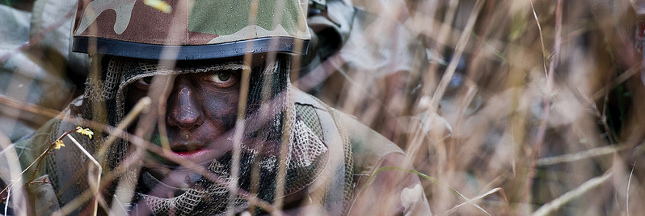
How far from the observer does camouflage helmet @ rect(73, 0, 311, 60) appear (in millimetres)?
1593

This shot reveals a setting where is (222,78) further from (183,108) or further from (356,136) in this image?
(356,136)

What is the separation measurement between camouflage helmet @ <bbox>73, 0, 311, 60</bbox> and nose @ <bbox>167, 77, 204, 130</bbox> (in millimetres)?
104

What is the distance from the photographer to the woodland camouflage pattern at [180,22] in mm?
1598

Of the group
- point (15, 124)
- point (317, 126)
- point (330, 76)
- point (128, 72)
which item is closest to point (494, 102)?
point (330, 76)

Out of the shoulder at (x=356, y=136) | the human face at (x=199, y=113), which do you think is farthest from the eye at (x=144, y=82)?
the shoulder at (x=356, y=136)

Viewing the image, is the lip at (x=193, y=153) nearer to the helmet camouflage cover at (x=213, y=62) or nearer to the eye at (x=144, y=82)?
the helmet camouflage cover at (x=213, y=62)

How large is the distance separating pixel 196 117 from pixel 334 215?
554 millimetres

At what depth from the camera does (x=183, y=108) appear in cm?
161

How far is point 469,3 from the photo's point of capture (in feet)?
9.64

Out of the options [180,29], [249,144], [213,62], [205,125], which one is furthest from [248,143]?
[180,29]

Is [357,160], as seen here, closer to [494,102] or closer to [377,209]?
[377,209]

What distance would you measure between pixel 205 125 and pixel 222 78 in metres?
0.14

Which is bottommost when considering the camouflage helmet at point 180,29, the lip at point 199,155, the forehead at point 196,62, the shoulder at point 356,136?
the shoulder at point 356,136

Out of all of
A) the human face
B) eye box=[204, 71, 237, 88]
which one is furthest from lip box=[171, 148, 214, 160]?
eye box=[204, 71, 237, 88]
